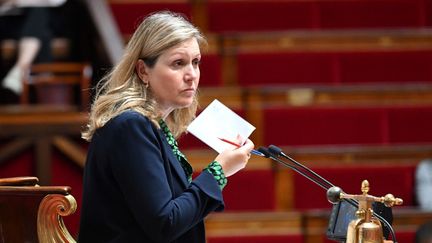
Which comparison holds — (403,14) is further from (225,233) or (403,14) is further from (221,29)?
(225,233)

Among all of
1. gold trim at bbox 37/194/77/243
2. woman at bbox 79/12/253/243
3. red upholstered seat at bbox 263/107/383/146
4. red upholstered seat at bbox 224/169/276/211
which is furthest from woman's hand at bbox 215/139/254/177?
red upholstered seat at bbox 263/107/383/146

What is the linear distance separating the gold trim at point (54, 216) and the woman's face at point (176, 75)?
0.11 m

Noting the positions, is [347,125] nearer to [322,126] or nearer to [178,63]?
[322,126]

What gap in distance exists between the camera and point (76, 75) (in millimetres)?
1981

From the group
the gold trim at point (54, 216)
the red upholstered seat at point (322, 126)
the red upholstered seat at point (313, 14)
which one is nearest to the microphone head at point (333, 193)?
the gold trim at point (54, 216)

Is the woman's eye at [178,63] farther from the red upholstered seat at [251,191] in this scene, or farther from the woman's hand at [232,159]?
the red upholstered seat at [251,191]

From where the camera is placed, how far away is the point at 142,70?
0.82 m

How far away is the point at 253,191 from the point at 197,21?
1.79 ft

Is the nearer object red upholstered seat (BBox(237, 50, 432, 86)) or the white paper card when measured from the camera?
the white paper card

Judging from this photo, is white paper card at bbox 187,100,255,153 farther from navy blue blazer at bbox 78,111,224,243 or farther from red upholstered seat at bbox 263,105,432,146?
red upholstered seat at bbox 263,105,432,146

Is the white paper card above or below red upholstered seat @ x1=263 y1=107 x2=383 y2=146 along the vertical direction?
below

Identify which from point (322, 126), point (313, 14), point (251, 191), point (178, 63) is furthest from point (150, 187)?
point (313, 14)

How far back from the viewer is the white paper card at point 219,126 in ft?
2.69

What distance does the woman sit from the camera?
0.76 meters
